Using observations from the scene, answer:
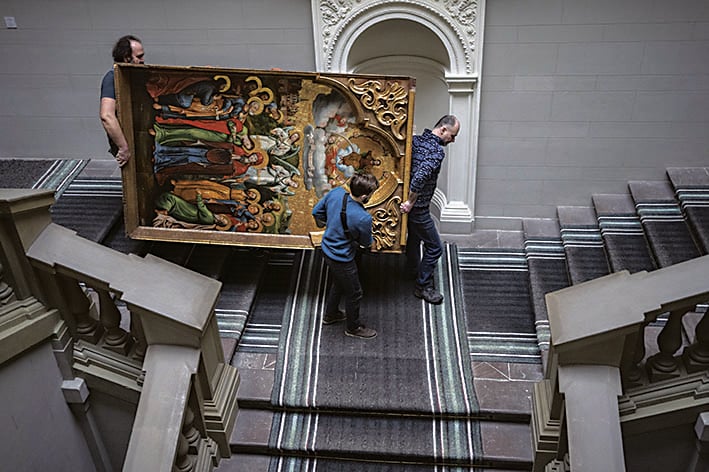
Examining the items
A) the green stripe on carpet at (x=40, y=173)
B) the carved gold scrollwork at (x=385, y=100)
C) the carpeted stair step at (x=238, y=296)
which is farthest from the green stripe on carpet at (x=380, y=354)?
the green stripe on carpet at (x=40, y=173)

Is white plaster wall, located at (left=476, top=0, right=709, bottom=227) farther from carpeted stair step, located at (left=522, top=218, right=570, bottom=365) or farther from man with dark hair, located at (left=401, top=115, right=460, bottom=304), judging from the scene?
man with dark hair, located at (left=401, top=115, right=460, bottom=304)

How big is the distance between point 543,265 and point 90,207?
14.0 ft

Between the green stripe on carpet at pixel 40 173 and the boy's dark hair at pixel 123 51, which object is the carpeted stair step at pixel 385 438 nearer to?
the boy's dark hair at pixel 123 51

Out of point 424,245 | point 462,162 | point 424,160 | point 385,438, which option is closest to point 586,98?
point 462,162

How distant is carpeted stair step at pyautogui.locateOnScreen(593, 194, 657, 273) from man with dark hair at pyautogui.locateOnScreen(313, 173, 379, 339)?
7.49 ft

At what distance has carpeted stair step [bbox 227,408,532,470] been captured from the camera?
149 inches

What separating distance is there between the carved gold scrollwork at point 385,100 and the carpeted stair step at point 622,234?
227cm

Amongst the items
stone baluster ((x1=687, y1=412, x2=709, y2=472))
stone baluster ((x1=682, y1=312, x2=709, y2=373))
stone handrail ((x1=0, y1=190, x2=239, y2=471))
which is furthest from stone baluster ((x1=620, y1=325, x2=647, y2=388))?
stone handrail ((x1=0, y1=190, x2=239, y2=471))

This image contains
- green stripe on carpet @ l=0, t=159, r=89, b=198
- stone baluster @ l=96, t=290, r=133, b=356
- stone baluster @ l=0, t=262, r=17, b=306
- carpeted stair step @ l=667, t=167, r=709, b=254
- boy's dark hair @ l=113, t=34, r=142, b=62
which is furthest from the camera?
green stripe on carpet @ l=0, t=159, r=89, b=198

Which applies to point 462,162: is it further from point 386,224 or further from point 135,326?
point 135,326

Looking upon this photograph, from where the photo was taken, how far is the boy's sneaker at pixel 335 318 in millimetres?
4730

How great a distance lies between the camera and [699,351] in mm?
3057

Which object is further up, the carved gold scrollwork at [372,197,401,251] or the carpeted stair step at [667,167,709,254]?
the carpeted stair step at [667,167,709,254]

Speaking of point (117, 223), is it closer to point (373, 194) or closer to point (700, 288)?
point (373, 194)
